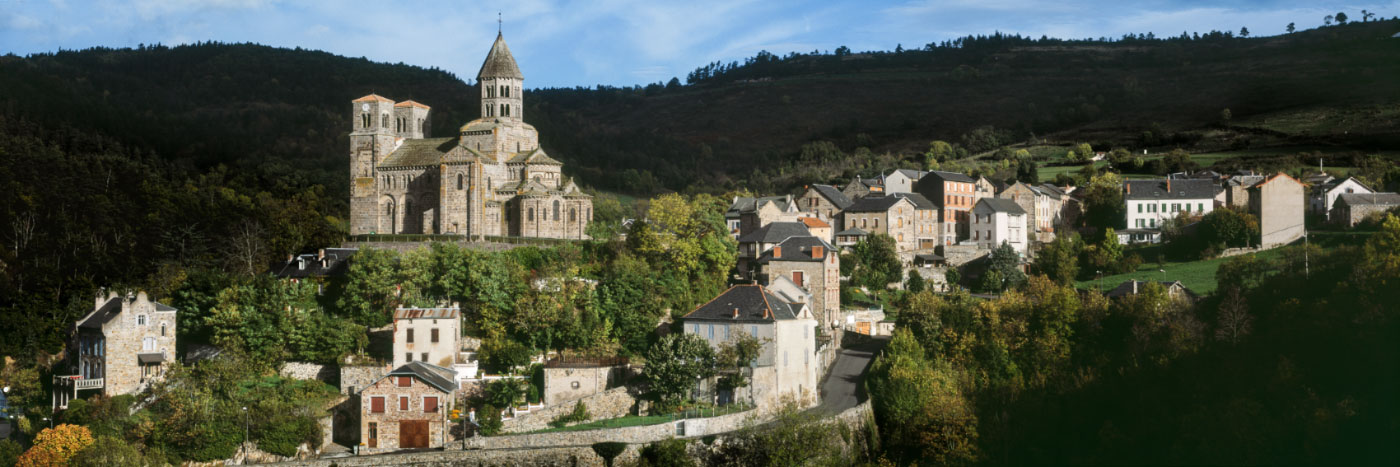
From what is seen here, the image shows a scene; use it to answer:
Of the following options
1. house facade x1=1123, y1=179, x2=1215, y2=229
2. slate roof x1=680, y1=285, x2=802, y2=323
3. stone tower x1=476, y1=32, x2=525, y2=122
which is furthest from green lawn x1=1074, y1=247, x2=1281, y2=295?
stone tower x1=476, y1=32, x2=525, y2=122

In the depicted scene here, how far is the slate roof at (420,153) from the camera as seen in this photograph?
6300cm

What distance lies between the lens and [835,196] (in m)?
74.5

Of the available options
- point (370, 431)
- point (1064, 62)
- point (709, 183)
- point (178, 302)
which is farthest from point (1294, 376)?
point (1064, 62)

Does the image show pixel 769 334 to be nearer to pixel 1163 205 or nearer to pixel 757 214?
pixel 757 214

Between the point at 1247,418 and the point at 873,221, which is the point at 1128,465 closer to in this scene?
the point at 1247,418

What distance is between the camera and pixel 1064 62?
182125 mm

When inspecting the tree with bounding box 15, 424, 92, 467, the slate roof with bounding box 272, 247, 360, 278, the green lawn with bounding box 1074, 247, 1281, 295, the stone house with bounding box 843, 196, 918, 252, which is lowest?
the tree with bounding box 15, 424, 92, 467

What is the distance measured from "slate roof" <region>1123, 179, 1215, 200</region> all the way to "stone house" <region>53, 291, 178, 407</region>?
182ft

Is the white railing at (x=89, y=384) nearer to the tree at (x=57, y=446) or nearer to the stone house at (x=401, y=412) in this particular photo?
the tree at (x=57, y=446)

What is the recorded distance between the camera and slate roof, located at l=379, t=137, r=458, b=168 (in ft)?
207

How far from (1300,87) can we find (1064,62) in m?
56.7

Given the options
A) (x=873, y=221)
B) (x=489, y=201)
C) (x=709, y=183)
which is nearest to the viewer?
(x=489, y=201)

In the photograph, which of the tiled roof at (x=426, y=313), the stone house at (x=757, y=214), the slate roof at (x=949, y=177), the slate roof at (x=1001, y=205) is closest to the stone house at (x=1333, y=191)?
the slate roof at (x=1001, y=205)

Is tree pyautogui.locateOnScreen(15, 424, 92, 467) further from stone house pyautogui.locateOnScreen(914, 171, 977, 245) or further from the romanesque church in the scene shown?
stone house pyautogui.locateOnScreen(914, 171, 977, 245)
